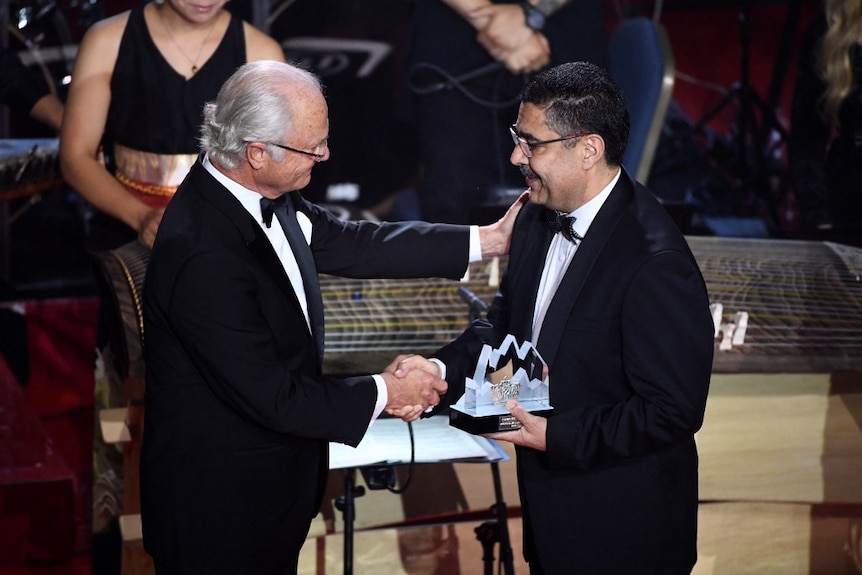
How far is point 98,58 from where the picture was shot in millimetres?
3145

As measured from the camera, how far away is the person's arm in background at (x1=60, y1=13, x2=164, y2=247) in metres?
3.08

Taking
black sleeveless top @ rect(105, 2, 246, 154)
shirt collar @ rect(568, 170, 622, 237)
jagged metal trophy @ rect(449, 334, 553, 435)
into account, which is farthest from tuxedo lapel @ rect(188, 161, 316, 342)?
black sleeveless top @ rect(105, 2, 246, 154)

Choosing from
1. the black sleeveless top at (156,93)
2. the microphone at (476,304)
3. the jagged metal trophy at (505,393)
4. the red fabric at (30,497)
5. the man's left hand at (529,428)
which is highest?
the black sleeveless top at (156,93)

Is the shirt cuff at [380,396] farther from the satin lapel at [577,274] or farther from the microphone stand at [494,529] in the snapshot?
the microphone stand at [494,529]

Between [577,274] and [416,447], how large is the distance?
0.97 metres

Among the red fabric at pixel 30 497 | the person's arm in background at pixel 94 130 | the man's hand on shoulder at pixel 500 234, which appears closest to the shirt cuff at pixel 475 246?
the man's hand on shoulder at pixel 500 234

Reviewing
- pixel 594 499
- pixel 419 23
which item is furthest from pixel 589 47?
pixel 594 499

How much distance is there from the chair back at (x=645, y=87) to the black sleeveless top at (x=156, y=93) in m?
1.61

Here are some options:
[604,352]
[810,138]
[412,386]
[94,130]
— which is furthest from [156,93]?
[810,138]

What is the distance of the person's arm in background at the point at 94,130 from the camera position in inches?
121

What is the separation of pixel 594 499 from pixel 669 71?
223 centimetres

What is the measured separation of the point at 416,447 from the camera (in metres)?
2.97

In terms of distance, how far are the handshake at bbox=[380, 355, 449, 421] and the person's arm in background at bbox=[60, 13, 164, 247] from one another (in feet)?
3.38

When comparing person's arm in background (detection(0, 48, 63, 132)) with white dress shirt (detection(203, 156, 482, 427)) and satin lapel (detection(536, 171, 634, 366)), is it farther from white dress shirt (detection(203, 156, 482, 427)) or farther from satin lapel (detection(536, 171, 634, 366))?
satin lapel (detection(536, 171, 634, 366))
